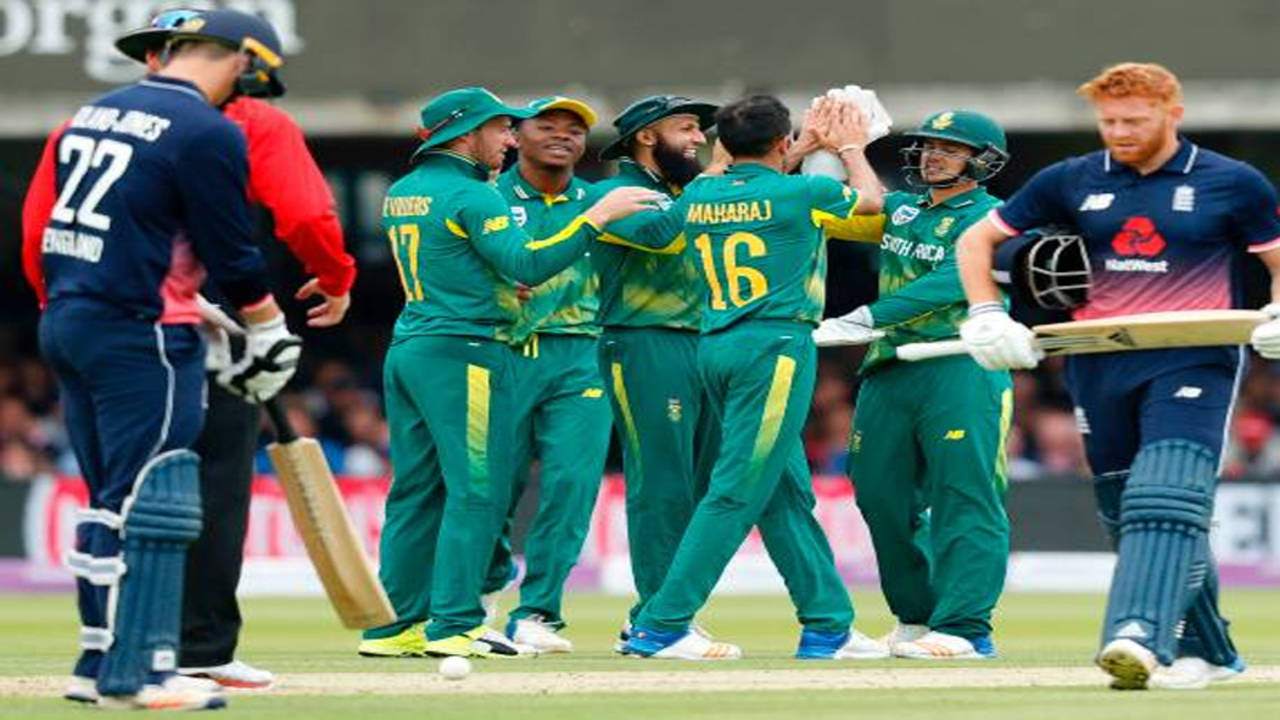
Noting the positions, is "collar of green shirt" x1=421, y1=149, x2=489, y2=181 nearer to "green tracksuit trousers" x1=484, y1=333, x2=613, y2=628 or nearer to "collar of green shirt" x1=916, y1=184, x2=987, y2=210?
A: "green tracksuit trousers" x1=484, y1=333, x2=613, y2=628

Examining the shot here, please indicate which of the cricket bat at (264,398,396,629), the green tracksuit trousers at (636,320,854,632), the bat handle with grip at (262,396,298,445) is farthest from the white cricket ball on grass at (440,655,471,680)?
the green tracksuit trousers at (636,320,854,632)

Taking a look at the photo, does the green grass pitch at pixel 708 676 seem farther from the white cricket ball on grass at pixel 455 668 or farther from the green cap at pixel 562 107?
the green cap at pixel 562 107

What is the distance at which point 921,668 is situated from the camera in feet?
28.4

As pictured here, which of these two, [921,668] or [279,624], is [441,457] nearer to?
[921,668]

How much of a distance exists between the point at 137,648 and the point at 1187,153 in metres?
3.11

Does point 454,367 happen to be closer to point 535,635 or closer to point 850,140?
point 535,635

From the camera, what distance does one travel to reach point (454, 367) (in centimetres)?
912

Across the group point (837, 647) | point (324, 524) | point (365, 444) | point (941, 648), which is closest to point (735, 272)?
point (837, 647)

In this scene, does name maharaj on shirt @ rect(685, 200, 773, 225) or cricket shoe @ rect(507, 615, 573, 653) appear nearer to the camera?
name maharaj on shirt @ rect(685, 200, 773, 225)

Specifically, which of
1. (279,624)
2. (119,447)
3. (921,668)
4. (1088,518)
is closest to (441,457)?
(921,668)

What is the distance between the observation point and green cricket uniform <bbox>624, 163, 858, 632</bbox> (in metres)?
8.99

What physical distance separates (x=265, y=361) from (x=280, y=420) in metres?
0.38

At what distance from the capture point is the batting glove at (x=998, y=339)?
7625mm

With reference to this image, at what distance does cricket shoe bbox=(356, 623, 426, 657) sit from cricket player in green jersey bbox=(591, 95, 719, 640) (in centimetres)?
75
